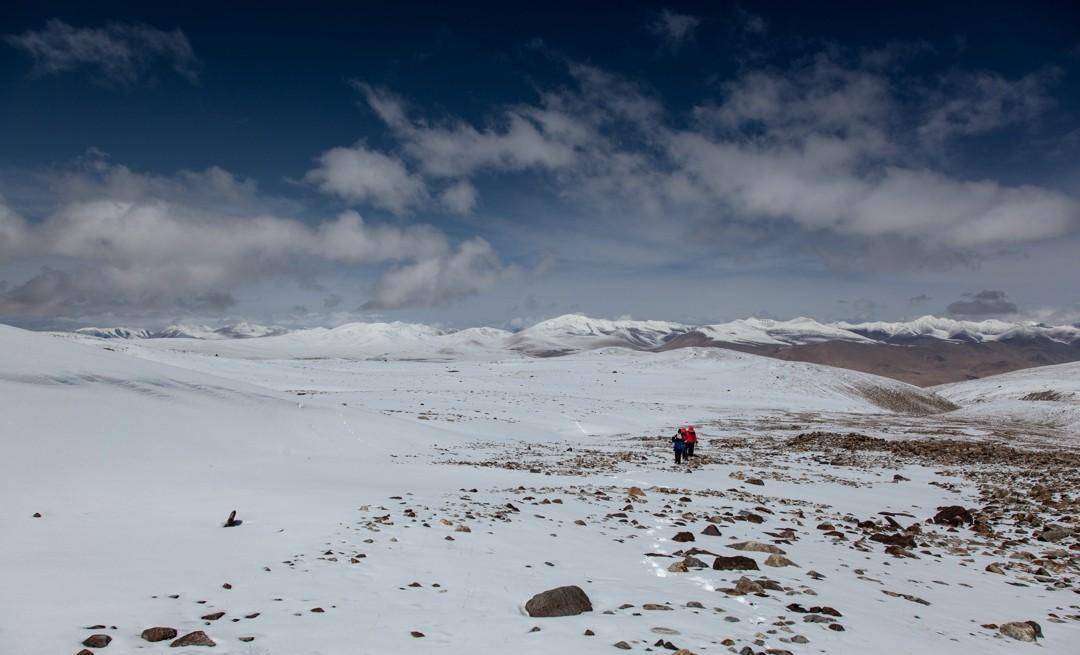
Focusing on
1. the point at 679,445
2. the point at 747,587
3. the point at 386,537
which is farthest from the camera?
the point at 679,445

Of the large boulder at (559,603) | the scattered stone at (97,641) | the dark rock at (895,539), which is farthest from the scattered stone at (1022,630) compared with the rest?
the scattered stone at (97,641)

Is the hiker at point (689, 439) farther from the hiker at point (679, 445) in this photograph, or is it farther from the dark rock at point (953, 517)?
the dark rock at point (953, 517)

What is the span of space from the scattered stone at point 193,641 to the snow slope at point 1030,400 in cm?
7024

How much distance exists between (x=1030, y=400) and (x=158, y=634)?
373 ft

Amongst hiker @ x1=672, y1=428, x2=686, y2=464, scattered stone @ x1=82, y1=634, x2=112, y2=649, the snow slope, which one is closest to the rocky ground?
scattered stone @ x1=82, y1=634, x2=112, y2=649

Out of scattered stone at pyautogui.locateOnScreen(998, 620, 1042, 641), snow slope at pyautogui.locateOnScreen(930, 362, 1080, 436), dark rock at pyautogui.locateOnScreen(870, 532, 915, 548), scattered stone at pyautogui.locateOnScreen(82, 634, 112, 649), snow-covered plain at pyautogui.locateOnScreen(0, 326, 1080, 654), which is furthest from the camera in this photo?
snow slope at pyautogui.locateOnScreen(930, 362, 1080, 436)

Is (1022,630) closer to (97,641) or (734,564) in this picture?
(734,564)

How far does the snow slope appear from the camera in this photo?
2530 inches

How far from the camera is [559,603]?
8.05 meters

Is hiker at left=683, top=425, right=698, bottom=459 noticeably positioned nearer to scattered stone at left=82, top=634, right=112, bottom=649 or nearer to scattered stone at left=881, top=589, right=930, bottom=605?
scattered stone at left=881, top=589, right=930, bottom=605

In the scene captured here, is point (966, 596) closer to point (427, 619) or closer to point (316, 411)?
point (427, 619)

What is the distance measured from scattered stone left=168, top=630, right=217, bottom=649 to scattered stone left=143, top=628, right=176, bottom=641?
0.23m

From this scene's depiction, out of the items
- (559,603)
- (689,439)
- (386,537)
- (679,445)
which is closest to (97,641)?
(559,603)

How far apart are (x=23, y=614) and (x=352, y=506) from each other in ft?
24.4
